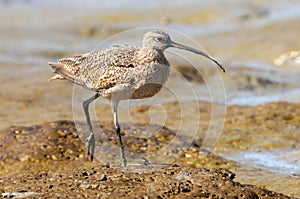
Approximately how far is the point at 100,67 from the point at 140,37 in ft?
39.6

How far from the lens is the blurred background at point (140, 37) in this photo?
45.3 ft

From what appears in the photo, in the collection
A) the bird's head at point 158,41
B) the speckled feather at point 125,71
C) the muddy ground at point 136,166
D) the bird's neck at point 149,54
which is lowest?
the muddy ground at point 136,166

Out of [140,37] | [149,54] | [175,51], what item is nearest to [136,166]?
[149,54]

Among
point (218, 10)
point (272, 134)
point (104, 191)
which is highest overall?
point (218, 10)

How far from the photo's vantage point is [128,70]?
7.75m

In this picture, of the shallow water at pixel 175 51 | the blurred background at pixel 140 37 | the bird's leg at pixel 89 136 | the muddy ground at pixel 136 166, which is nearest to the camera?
the muddy ground at pixel 136 166

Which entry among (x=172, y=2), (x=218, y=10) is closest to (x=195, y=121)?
(x=218, y=10)

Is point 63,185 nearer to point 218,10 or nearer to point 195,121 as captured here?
point 195,121

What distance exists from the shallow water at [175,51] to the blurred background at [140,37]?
0.02 metres

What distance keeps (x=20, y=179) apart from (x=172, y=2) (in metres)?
19.9

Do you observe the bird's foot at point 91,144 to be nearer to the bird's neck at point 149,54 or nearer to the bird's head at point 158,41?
the bird's neck at point 149,54

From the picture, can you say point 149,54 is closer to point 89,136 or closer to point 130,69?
point 130,69

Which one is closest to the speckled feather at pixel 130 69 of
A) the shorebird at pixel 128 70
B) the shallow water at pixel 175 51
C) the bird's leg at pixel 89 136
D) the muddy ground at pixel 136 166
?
the shorebird at pixel 128 70

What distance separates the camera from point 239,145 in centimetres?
1030
